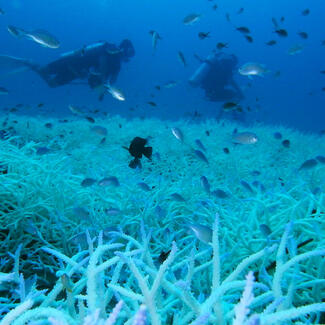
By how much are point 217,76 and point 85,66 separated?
7.76 m

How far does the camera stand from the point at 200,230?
104 inches

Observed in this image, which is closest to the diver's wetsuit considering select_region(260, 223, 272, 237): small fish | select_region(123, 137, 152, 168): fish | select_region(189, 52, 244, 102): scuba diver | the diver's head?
the diver's head

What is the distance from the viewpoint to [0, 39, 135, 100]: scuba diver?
49.9 feet

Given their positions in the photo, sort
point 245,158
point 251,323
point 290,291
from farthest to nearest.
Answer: point 245,158 → point 290,291 → point 251,323

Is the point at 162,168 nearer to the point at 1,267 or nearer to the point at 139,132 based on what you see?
the point at 139,132

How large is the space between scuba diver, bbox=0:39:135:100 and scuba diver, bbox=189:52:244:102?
4.82 m

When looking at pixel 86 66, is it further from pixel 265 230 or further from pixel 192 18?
pixel 265 230

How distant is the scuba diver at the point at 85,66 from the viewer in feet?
49.9

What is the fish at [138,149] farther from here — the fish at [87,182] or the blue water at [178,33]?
the blue water at [178,33]

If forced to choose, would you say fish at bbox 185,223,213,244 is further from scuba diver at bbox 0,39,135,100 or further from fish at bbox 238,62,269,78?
scuba diver at bbox 0,39,135,100

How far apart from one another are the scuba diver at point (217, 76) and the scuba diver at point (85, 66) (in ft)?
15.8

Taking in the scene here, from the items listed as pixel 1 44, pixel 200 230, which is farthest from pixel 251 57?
pixel 200 230

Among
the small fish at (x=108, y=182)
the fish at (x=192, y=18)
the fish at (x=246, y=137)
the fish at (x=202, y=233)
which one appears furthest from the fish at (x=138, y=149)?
the fish at (x=192, y=18)

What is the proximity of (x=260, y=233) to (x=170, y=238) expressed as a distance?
0.93 meters
